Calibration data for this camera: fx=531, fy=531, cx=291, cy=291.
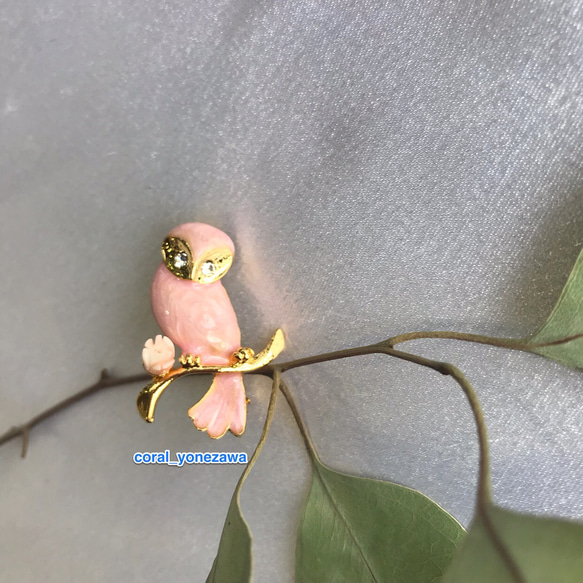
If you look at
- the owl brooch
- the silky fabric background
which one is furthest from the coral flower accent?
the silky fabric background

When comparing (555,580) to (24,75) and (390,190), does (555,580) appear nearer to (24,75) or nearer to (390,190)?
(390,190)

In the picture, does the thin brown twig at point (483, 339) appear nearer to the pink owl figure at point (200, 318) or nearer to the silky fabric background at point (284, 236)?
the silky fabric background at point (284, 236)

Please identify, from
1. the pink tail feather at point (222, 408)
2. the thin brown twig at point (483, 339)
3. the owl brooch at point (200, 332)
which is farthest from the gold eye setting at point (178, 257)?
the thin brown twig at point (483, 339)

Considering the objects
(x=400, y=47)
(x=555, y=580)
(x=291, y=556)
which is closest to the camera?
(x=555, y=580)

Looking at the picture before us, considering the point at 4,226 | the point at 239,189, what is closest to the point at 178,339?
the point at 239,189

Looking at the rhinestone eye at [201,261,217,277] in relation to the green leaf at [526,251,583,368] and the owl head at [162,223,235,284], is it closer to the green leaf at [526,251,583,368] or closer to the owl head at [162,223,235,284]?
the owl head at [162,223,235,284]

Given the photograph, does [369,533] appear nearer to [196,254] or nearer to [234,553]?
[234,553]
